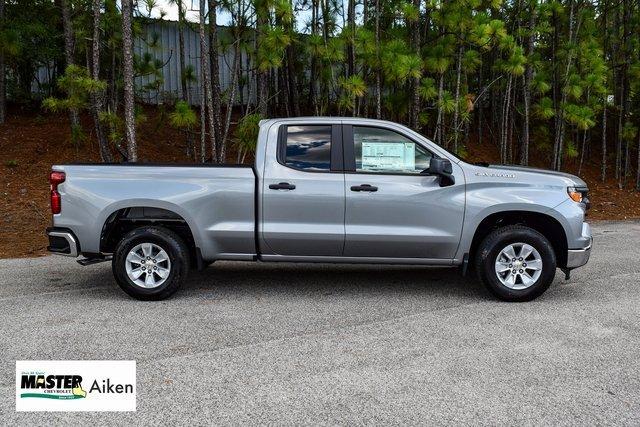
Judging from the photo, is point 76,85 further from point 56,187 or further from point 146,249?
point 146,249

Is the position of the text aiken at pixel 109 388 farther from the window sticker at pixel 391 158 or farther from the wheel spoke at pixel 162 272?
the window sticker at pixel 391 158

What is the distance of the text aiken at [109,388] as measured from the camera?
3.50 m

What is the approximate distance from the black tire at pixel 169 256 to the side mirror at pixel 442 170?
2583 millimetres

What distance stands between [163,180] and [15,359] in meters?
2.19

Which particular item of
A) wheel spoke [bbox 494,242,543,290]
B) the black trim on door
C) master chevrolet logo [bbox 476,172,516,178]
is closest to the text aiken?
the black trim on door

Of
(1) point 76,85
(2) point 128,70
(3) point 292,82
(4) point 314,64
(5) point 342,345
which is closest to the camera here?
(5) point 342,345

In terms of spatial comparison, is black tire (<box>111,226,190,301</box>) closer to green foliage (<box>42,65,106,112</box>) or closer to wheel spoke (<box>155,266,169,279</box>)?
wheel spoke (<box>155,266,169,279</box>)

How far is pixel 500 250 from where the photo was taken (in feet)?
18.2

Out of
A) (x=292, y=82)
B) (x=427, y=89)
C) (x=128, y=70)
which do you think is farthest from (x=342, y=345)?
(x=292, y=82)

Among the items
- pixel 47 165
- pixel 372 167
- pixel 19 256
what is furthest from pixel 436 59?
pixel 47 165

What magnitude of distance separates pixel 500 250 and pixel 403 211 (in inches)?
40.3

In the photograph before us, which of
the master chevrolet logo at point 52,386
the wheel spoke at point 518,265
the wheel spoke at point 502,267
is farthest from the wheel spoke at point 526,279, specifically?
the master chevrolet logo at point 52,386

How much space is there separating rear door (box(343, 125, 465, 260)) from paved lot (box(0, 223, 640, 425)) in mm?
543

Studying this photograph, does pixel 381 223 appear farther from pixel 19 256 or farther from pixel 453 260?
pixel 19 256
